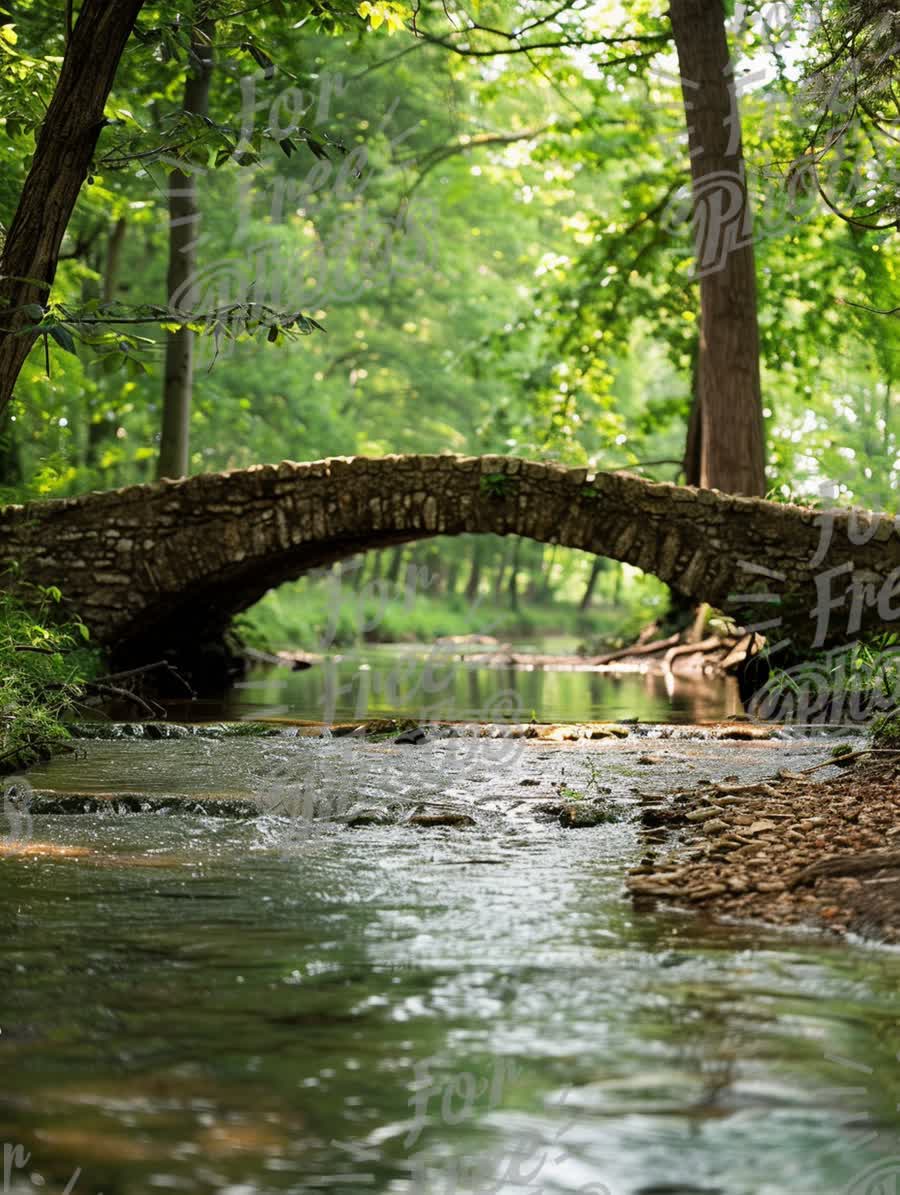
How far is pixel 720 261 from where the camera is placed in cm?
1377

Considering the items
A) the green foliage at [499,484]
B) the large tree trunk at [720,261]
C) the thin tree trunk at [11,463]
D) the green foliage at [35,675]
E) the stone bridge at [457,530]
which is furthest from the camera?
the thin tree trunk at [11,463]

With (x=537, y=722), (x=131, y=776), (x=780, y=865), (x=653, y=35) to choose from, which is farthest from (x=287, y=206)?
(x=780, y=865)

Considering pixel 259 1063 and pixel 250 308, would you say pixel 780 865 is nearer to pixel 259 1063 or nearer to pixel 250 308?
pixel 259 1063

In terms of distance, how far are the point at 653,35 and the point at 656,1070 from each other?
1425cm

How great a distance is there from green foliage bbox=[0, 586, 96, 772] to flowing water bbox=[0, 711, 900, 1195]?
233 centimetres

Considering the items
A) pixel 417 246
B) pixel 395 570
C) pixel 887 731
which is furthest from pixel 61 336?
pixel 395 570

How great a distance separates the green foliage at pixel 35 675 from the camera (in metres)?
8.03

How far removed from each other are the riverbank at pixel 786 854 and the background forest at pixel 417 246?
2.47 m

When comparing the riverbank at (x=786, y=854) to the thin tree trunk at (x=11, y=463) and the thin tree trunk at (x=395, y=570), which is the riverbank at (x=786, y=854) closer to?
the thin tree trunk at (x=11, y=463)

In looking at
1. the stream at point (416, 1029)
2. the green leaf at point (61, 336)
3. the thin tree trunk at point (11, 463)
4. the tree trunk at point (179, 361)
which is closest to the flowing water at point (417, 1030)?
the stream at point (416, 1029)

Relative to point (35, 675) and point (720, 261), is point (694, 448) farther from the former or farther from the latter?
point (35, 675)

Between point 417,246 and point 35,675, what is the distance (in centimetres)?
2081

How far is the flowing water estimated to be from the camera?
2727 millimetres

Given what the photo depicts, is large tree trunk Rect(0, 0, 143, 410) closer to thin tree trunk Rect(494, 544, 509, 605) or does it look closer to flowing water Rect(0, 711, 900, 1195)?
flowing water Rect(0, 711, 900, 1195)
